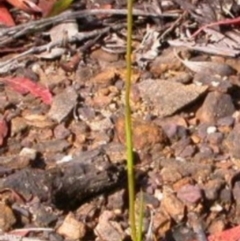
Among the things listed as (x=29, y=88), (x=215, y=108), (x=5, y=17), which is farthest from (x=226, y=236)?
(x=5, y=17)

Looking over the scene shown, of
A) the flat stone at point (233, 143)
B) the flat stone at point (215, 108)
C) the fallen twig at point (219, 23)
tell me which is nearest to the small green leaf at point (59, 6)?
the fallen twig at point (219, 23)

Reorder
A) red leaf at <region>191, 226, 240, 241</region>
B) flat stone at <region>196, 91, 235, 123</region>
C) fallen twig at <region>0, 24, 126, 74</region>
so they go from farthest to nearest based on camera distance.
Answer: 1. fallen twig at <region>0, 24, 126, 74</region>
2. flat stone at <region>196, 91, 235, 123</region>
3. red leaf at <region>191, 226, 240, 241</region>

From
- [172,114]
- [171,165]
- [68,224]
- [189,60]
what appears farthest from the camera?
[189,60]

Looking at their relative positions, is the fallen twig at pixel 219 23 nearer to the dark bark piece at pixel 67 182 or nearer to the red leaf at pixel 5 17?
the red leaf at pixel 5 17

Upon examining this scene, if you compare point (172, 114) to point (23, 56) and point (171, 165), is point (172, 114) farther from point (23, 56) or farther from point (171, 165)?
point (23, 56)

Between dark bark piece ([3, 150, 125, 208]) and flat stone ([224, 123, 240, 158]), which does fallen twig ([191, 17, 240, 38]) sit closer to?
flat stone ([224, 123, 240, 158])

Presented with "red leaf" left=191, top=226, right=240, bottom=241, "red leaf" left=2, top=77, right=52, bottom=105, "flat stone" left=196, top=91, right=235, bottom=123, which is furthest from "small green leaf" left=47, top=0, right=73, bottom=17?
"red leaf" left=191, top=226, right=240, bottom=241

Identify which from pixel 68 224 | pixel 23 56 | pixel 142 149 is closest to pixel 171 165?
pixel 142 149
